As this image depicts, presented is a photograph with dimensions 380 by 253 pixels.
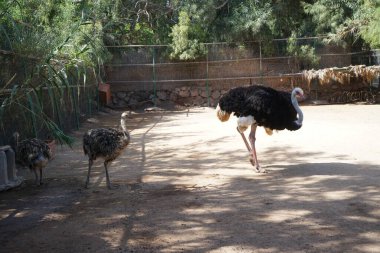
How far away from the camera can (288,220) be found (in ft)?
13.9

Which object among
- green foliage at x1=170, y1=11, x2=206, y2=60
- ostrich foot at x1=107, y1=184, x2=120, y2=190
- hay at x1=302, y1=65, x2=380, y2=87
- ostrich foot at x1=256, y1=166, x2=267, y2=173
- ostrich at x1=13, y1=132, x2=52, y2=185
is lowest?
ostrich foot at x1=107, y1=184, x2=120, y2=190

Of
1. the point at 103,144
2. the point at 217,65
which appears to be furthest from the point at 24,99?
the point at 217,65

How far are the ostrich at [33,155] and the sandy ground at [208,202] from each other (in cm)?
24

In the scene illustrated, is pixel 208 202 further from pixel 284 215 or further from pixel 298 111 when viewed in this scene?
pixel 298 111

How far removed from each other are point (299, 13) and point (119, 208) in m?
15.4

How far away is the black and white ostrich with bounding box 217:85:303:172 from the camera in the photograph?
6.42 meters

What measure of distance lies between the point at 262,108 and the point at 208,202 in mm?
1939

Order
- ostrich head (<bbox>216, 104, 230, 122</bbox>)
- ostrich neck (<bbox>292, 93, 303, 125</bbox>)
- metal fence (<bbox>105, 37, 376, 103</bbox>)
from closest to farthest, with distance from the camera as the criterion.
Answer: ostrich neck (<bbox>292, 93, 303, 125</bbox>), ostrich head (<bbox>216, 104, 230, 122</bbox>), metal fence (<bbox>105, 37, 376, 103</bbox>)

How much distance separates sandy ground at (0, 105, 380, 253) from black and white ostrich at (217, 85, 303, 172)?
21.6 inches

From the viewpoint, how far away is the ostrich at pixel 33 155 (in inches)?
231

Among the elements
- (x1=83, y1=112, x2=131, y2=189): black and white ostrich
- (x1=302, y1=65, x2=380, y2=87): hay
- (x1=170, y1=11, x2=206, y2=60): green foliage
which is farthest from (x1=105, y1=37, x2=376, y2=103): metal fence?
(x1=83, y1=112, x2=131, y2=189): black and white ostrich

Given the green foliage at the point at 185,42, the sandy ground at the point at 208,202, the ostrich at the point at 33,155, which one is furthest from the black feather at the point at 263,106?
the green foliage at the point at 185,42

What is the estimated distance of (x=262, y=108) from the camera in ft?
21.0

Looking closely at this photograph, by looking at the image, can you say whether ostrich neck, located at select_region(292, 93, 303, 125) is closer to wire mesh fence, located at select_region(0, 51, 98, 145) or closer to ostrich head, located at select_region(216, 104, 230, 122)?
ostrich head, located at select_region(216, 104, 230, 122)
